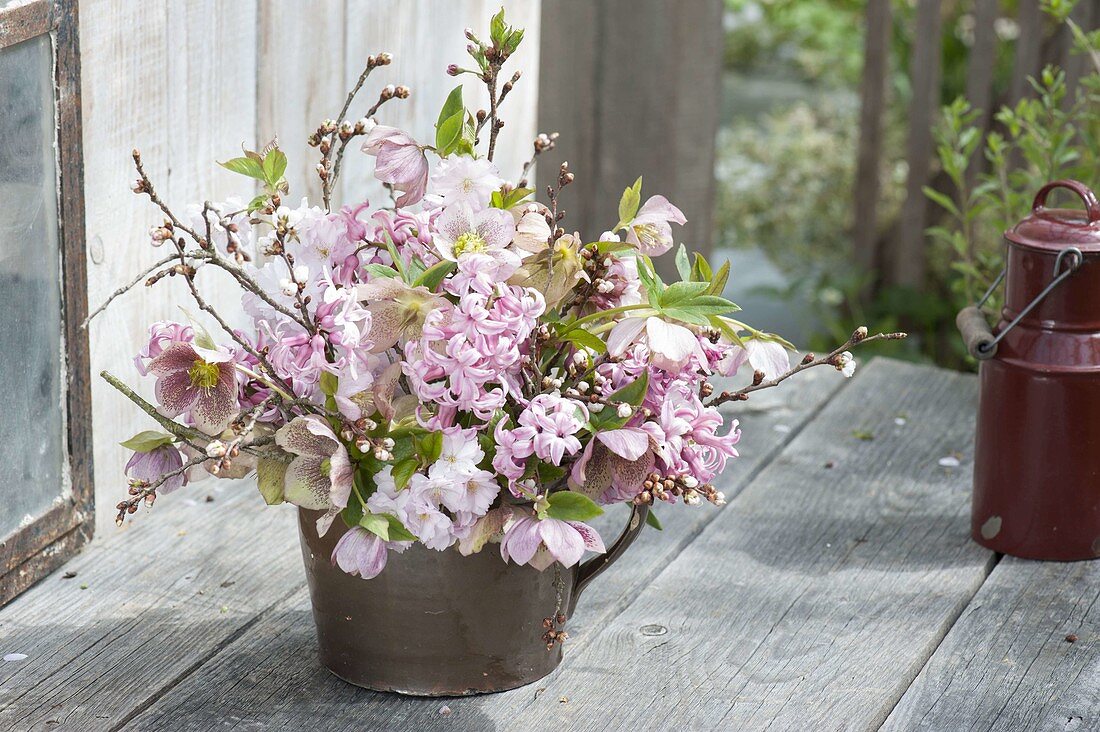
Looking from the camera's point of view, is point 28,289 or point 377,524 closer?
point 377,524

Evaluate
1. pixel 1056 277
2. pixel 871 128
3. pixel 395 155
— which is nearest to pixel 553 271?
pixel 395 155

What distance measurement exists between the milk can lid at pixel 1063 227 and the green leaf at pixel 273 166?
888mm

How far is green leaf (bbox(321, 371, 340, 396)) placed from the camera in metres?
1.06

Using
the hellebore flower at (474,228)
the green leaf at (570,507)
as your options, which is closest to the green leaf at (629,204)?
the hellebore flower at (474,228)

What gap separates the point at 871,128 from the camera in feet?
11.6

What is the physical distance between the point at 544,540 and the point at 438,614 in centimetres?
17

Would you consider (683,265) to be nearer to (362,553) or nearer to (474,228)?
(474,228)

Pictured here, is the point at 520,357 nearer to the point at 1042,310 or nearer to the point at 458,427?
the point at 458,427

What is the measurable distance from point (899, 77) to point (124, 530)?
4099 mm

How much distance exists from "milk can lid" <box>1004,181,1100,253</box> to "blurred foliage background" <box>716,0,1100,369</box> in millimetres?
394

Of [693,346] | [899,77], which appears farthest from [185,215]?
[899,77]

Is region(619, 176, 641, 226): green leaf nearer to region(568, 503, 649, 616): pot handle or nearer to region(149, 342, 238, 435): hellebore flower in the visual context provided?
region(568, 503, 649, 616): pot handle

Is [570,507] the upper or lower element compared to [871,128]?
lower

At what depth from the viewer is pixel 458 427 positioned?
3.52 ft
